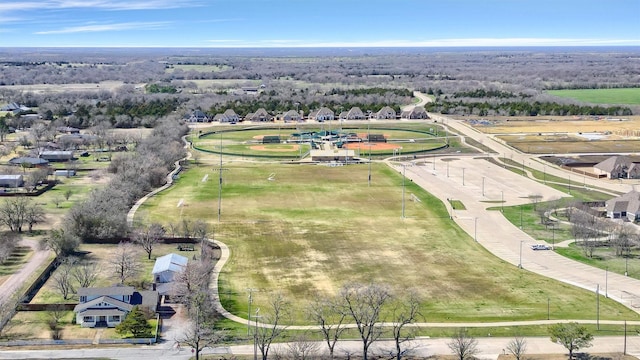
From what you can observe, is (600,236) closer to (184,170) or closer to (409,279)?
(409,279)

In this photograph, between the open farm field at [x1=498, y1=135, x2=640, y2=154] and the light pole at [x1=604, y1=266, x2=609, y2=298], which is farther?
the open farm field at [x1=498, y1=135, x2=640, y2=154]

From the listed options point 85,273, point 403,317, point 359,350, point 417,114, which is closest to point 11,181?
point 85,273

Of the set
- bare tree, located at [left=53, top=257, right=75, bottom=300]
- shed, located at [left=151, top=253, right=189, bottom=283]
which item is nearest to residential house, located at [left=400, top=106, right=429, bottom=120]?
shed, located at [left=151, top=253, right=189, bottom=283]

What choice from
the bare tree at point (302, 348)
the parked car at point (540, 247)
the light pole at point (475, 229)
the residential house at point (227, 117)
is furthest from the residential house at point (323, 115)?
the bare tree at point (302, 348)

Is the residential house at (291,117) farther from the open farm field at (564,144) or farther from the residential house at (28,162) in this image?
the residential house at (28,162)

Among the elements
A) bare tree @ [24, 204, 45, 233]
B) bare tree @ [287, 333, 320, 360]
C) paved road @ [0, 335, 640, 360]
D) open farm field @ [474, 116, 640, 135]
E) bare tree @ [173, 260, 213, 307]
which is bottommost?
paved road @ [0, 335, 640, 360]

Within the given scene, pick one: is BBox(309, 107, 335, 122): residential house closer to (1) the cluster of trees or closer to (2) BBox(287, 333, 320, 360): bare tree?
(1) the cluster of trees
